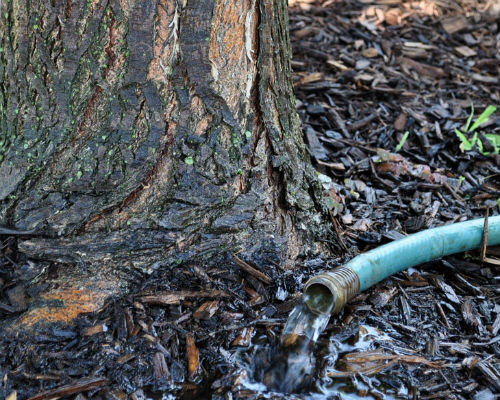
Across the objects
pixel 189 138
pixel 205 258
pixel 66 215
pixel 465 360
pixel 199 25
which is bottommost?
pixel 465 360

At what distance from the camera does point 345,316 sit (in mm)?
2279

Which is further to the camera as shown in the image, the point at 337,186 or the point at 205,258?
the point at 337,186

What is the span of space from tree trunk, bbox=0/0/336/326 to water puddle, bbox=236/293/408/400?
445 mm

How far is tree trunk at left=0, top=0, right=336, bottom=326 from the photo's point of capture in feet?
6.73

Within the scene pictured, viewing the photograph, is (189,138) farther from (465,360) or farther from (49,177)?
(465,360)

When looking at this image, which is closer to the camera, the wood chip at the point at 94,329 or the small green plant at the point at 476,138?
the wood chip at the point at 94,329

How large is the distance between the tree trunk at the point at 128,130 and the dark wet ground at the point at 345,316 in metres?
0.14

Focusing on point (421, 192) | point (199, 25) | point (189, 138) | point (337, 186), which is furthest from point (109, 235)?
point (421, 192)

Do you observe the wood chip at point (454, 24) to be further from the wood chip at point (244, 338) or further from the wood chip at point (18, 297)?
the wood chip at point (18, 297)

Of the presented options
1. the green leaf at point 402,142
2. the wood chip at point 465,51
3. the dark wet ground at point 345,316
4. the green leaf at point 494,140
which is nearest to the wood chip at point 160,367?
the dark wet ground at point 345,316

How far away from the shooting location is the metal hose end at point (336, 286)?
6.95ft

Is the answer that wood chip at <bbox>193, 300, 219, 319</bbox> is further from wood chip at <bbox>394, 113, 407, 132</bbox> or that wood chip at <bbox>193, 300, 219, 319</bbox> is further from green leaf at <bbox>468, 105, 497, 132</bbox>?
green leaf at <bbox>468, 105, 497, 132</bbox>

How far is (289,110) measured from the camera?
2447 mm

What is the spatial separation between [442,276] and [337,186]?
822 millimetres
